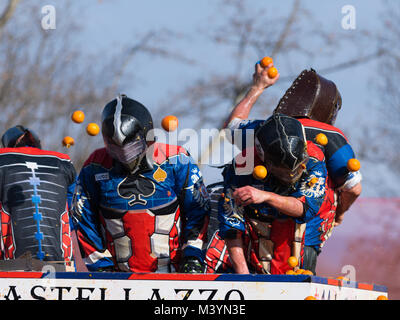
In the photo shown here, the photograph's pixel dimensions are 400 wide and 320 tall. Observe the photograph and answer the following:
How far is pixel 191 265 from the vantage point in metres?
5.32

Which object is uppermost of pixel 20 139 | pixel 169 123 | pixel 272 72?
pixel 272 72

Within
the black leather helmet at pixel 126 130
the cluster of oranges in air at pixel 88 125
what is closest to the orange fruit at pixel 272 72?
the black leather helmet at pixel 126 130

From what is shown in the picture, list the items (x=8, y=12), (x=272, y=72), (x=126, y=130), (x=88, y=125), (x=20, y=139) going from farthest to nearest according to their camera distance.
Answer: (x=8, y=12) → (x=20, y=139) → (x=272, y=72) → (x=88, y=125) → (x=126, y=130)

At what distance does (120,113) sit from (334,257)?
6426 mm

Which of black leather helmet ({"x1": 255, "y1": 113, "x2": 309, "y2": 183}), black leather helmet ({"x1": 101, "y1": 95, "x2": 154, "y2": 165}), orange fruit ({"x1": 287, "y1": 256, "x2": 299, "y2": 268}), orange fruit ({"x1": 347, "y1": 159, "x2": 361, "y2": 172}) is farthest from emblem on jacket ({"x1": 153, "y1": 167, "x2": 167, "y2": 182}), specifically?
orange fruit ({"x1": 347, "y1": 159, "x2": 361, "y2": 172})

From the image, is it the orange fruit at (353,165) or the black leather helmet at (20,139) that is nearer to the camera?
the orange fruit at (353,165)

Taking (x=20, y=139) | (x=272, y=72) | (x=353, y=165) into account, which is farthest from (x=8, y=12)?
(x=353, y=165)

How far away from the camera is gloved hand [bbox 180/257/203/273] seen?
5289 mm

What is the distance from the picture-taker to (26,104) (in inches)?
731

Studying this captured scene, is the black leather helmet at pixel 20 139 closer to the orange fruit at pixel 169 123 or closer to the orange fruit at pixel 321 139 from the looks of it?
the orange fruit at pixel 169 123

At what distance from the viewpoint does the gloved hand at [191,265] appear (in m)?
5.29

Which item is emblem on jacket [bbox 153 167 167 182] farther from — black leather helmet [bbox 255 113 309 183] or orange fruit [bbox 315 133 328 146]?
orange fruit [bbox 315 133 328 146]

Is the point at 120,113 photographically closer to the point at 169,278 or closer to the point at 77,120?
the point at 77,120

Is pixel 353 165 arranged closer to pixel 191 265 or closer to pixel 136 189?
pixel 191 265
